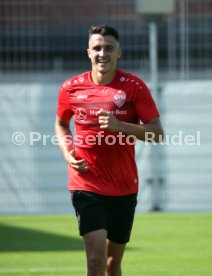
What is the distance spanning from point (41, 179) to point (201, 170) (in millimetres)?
2821

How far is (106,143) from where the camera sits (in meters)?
7.80

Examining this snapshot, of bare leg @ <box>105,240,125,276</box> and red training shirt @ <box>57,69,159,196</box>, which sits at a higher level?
red training shirt @ <box>57,69,159,196</box>

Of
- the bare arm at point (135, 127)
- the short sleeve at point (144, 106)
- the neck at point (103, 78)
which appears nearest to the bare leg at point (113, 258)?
the bare arm at point (135, 127)

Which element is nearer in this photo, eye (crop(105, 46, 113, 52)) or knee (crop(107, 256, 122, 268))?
eye (crop(105, 46, 113, 52))

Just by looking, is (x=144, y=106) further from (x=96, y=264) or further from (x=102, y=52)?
(x=96, y=264)

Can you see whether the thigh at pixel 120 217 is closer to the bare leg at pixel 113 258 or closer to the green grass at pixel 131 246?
the bare leg at pixel 113 258

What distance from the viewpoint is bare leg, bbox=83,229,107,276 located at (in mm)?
7430

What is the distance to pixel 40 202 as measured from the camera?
17.6m

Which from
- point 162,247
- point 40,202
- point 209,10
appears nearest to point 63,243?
point 162,247

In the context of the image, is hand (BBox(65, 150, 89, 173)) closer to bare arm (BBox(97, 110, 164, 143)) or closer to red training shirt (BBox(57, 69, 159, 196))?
red training shirt (BBox(57, 69, 159, 196))

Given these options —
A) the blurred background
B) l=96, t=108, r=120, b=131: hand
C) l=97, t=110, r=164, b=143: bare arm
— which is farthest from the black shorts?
the blurred background

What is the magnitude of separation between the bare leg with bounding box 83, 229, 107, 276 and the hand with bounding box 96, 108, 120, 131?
0.81 meters

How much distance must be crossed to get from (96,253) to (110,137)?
0.95 m

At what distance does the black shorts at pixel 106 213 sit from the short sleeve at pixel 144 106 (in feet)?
2.14
